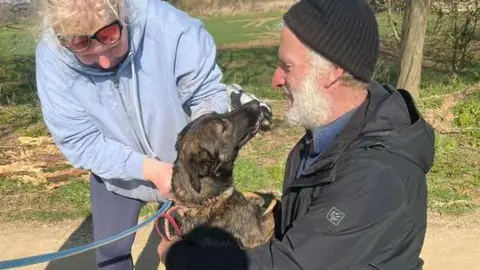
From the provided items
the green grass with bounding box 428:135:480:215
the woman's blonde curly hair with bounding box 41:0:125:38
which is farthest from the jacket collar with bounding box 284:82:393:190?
the green grass with bounding box 428:135:480:215

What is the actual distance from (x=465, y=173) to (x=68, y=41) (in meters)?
5.52

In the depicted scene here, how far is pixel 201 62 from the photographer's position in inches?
141

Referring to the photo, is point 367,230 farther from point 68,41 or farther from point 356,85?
point 68,41

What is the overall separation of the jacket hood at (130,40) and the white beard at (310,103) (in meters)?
1.02

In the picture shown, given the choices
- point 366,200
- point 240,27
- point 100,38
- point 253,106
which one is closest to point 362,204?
point 366,200

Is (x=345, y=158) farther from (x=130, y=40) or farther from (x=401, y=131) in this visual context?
(x=130, y=40)

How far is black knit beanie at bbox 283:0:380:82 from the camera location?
2.54 metres

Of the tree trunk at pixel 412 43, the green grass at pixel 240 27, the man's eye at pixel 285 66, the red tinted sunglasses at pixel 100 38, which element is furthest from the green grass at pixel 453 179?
the green grass at pixel 240 27

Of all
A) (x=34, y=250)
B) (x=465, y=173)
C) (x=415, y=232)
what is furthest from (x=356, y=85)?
(x=465, y=173)

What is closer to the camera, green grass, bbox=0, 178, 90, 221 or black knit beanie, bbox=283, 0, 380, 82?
black knit beanie, bbox=283, 0, 380, 82

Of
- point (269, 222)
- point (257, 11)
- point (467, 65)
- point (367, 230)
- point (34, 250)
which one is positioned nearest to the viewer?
point (367, 230)

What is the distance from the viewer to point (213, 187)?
3.60 meters

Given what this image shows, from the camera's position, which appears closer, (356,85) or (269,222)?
(356,85)

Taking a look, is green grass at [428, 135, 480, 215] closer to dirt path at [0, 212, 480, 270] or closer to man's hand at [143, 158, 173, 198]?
dirt path at [0, 212, 480, 270]
